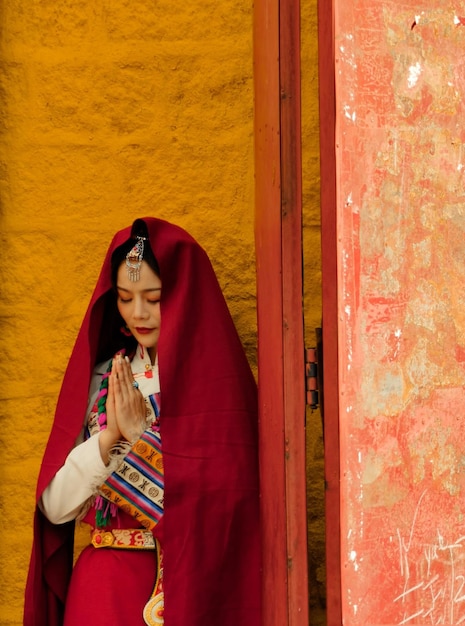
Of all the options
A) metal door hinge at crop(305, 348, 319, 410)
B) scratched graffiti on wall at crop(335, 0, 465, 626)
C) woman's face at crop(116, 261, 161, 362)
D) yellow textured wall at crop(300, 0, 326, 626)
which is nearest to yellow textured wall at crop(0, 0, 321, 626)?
yellow textured wall at crop(300, 0, 326, 626)

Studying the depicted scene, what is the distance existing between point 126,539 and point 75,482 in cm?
18

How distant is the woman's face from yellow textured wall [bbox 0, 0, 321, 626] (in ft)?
1.77

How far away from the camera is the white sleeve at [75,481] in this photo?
→ 3.09 m

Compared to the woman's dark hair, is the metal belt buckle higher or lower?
lower

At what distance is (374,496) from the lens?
2738 mm

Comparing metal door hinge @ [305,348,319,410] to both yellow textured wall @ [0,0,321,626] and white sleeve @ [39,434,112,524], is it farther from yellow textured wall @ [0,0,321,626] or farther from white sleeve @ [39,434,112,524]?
yellow textured wall @ [0,0,321,626]

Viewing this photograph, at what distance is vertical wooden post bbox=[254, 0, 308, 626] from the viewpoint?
288 cm

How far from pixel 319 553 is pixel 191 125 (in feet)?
4.09

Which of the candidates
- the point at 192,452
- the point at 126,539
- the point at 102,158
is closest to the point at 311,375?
the point at 192,452

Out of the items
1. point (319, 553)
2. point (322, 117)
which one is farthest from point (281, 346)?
point (319, 553)

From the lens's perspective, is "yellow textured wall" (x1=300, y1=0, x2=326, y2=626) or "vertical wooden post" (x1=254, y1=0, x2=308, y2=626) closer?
"vertical wooden post" (x1=254, y1=0, x2=308, y2=626)

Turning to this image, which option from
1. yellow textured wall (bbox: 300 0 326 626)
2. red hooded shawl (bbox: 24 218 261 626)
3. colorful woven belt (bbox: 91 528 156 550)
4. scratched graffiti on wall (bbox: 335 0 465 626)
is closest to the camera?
scratched graffiti on wall (bbox: 335 0 465 626)

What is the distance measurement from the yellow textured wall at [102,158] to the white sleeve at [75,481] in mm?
553

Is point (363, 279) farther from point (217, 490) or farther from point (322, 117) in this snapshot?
point (217, 490)
